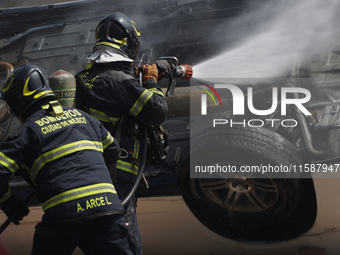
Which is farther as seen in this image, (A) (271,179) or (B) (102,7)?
(B) (102,7)

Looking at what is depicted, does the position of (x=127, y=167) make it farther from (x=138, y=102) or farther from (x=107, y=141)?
(x=138, y=102)

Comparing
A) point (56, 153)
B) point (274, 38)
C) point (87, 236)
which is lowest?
point (87, 236)

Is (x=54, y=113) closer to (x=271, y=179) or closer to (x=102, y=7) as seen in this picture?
(x=271, y=179)

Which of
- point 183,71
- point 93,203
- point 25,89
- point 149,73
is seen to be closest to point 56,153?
point 93,203

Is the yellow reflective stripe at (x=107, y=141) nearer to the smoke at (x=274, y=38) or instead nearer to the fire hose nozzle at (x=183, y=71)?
the fire hose nozzle at (x=183, y=71)

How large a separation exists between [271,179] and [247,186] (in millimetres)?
203

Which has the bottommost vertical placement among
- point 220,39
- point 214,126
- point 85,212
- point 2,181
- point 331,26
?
point 85,212

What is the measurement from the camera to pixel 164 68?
9.63 ft

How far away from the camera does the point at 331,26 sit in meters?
3.29

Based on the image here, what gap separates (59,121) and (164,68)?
1.06 metres

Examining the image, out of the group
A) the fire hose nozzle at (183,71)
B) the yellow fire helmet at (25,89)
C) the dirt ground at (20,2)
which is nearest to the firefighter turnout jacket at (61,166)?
the yellow fire helmet at (25,89)

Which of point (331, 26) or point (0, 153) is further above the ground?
point (331, 26)

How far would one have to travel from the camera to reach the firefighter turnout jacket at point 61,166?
6.57 feet

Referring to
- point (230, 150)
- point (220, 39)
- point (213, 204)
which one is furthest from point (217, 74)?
point (213, 204)
